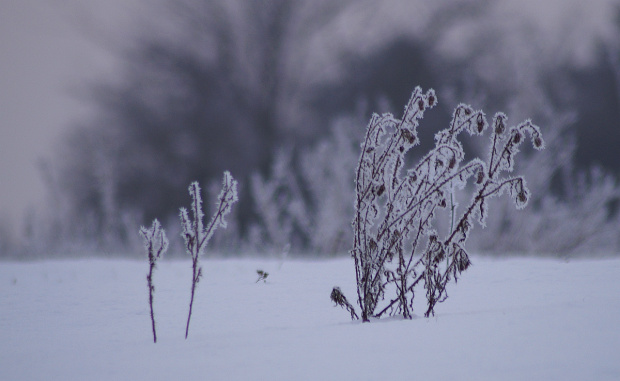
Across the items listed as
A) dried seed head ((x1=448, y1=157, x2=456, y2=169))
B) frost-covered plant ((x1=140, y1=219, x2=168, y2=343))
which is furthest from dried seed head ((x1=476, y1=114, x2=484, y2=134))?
frost-covered plant ((x1=140, y1=219, x2=168, y2=343))

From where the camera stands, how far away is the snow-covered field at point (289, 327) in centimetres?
179

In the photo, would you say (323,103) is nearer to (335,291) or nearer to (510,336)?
(335,291)

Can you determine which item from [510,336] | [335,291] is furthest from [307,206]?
[510,336]

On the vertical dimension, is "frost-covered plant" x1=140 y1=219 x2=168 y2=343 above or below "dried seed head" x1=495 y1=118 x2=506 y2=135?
below

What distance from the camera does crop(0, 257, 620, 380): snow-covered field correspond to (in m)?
1.79

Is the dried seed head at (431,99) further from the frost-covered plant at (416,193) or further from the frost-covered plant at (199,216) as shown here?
the frost-covered plant at (199,216)

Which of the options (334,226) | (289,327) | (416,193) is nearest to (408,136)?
(416,193)

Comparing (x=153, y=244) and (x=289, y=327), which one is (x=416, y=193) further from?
(x=153, y=244)

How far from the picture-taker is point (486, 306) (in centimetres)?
340

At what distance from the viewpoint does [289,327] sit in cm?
262

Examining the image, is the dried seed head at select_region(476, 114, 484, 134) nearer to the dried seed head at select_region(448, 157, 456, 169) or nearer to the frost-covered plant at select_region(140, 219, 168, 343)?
the dried seed head at select_region(448, 157, 456, 169)

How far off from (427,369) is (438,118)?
7.08m

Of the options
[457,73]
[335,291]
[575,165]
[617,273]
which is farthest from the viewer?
[457,73]

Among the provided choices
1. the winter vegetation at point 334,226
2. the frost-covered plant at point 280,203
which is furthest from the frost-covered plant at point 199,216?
the frost-covered plant at point 280,203
